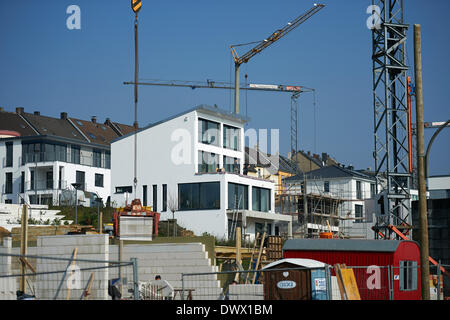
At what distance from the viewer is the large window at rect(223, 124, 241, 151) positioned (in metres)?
59.9

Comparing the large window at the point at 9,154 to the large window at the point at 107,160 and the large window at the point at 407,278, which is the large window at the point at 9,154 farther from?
the large window at the point at 407,278

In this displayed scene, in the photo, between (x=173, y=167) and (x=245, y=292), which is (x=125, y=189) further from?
(x=245, y=292)

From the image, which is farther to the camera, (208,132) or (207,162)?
(208,132)

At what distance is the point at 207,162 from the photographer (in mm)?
56875

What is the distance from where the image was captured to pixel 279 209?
236 feet

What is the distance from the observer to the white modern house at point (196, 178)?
53.5m

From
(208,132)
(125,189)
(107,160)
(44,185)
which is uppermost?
(208,132)

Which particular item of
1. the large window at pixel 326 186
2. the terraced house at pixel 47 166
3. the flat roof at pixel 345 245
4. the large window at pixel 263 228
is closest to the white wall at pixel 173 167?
the large window at pixel 263 228

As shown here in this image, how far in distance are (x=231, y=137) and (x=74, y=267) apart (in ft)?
137

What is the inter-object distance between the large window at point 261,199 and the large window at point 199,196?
4708mm

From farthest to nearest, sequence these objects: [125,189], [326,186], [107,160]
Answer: [107,160]
[326,186]
[125,189]

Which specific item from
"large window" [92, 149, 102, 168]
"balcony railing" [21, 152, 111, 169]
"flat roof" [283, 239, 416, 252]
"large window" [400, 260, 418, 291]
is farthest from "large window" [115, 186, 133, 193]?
"large window" [400, 260, 418, 291]

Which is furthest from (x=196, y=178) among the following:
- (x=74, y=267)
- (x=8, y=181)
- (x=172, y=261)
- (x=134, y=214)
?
(x=74, y=267)
